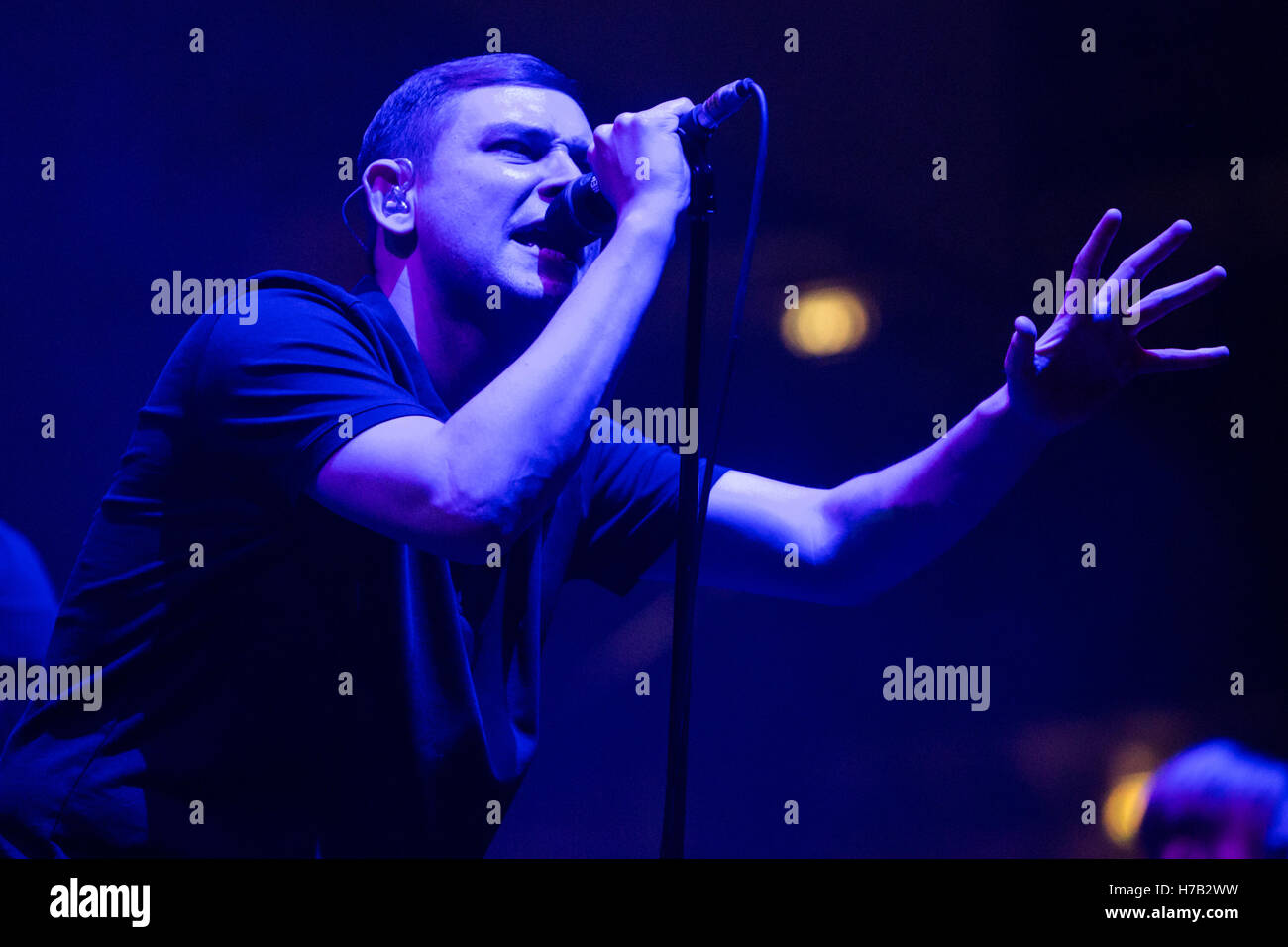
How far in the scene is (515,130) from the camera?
1.50 metres

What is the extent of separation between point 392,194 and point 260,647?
0.66 m

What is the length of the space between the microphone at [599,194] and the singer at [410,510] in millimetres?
20

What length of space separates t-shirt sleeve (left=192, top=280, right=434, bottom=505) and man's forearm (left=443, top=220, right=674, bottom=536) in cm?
10

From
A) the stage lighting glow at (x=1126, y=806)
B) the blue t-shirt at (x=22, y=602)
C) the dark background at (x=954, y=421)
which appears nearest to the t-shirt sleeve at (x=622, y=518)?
the dark background at (x=954, y=421)

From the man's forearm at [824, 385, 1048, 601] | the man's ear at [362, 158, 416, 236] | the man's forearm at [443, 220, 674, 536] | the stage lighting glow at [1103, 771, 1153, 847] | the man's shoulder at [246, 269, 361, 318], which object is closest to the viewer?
the man's forearm at [443, 220, 674, 536]

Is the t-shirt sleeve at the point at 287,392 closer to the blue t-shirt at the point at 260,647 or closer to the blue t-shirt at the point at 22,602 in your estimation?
the blue t-shirt at the point at 260,647

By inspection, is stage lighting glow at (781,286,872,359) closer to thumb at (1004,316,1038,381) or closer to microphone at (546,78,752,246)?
thumb at (1004,316,1038,381)

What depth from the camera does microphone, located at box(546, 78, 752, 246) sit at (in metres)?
1.10

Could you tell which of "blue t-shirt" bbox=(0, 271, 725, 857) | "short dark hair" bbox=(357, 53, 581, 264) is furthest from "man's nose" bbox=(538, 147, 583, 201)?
"blue t-shirt" bbox=(0, 271, 725, 857)

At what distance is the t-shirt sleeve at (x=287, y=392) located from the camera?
A: 1134 mm

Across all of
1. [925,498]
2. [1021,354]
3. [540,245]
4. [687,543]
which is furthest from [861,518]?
[540,245]

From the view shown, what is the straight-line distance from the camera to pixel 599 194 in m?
1.20
